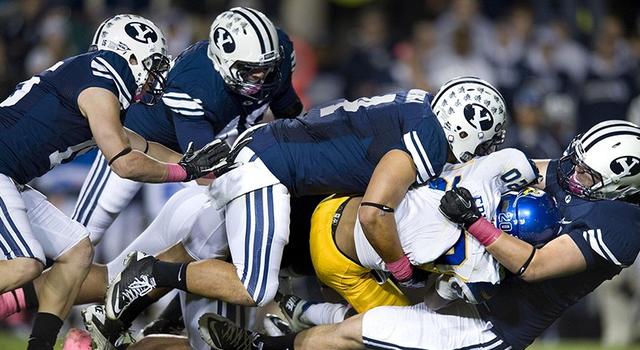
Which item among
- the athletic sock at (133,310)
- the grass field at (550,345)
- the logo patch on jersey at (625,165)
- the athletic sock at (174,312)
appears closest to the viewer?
the logo patch on jersey at (625,165)

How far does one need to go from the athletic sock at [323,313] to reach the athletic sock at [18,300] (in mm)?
1447

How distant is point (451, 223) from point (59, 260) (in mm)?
2024

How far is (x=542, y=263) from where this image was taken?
5953mm

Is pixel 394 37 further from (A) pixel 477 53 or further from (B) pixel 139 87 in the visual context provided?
(B) pixel 139 87

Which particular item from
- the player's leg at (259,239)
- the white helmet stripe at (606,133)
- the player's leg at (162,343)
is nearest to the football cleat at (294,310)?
the player's leg at (162,343)

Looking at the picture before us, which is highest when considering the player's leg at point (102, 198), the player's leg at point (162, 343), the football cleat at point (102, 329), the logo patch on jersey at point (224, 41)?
the logo patch on jersey at point (224, 41)

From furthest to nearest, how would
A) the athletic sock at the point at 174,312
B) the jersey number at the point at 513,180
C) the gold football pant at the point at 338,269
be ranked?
the athletic sock at the point at 174,312
the gold football pant at the point at 338,269
the jersey number at the point at 513,180

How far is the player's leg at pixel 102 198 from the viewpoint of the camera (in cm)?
731

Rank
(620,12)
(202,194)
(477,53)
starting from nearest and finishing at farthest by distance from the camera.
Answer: (202,194) → (477,53) → (620,12)

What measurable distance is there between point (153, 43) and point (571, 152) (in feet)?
7.29

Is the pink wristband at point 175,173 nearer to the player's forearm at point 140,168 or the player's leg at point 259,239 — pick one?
the player's forearm at point 140,168

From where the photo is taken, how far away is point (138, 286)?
6.30 metres

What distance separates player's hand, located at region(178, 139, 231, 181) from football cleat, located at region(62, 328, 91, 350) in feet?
3.22

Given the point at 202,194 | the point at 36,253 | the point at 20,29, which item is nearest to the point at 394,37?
the point at 20,29
